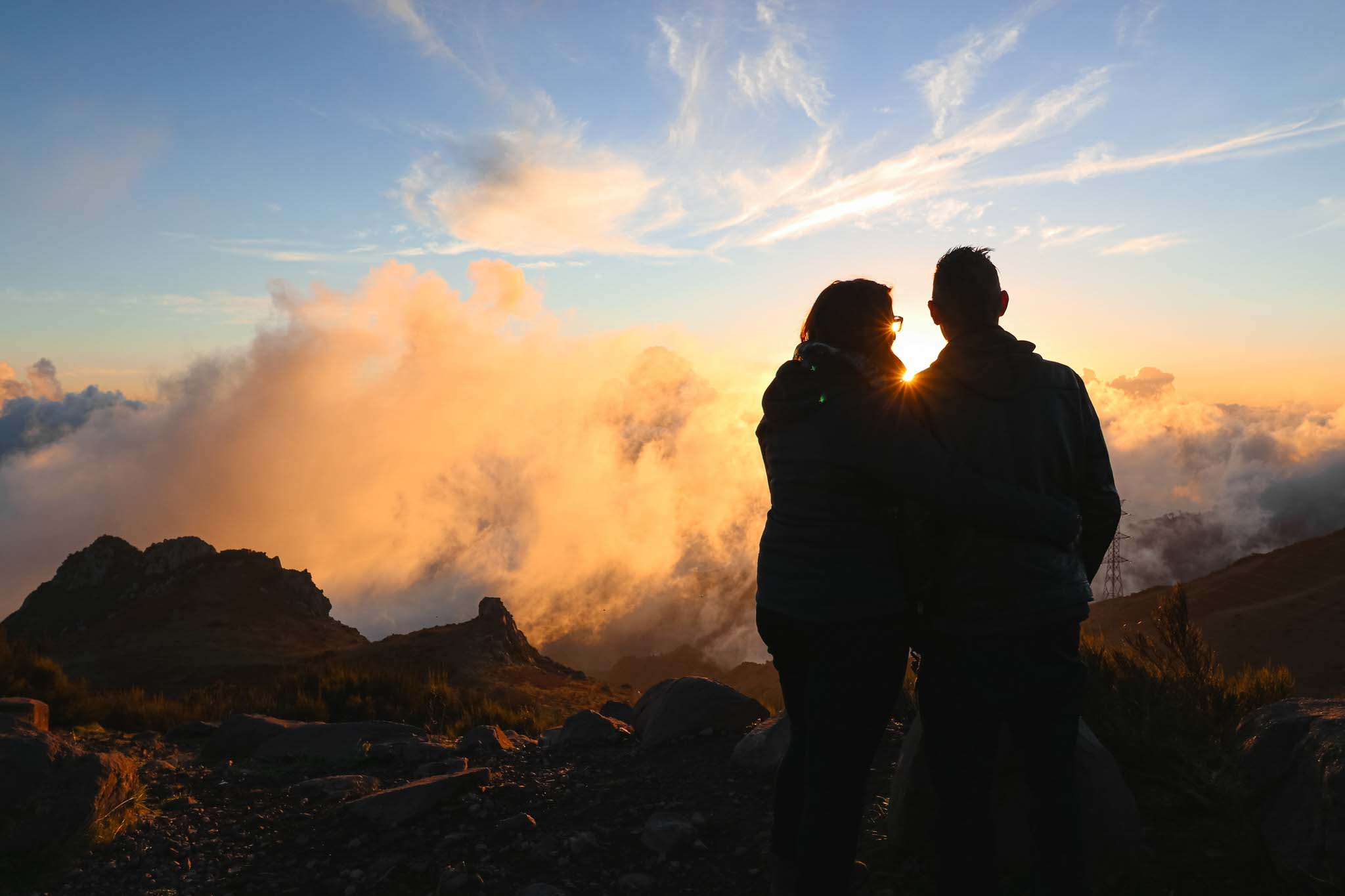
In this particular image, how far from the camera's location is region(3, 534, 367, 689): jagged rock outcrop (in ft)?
73.1

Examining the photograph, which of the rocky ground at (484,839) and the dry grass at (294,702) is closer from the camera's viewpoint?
the rocky ground at (484,839)

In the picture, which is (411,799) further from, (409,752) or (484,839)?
(409,752)

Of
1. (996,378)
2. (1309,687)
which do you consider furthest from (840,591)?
(1309,687)

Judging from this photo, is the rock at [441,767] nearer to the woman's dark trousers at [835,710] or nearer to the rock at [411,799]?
the rock at [411,799]

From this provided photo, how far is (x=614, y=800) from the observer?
518cm

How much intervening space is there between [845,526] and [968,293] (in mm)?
866

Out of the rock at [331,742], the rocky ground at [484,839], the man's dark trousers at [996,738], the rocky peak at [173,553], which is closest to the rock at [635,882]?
the rocky ground at [484,839]

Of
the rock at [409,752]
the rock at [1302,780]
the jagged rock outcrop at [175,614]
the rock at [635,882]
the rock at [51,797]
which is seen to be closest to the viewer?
the rock at [1302,780]

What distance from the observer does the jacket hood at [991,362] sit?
7.86ft

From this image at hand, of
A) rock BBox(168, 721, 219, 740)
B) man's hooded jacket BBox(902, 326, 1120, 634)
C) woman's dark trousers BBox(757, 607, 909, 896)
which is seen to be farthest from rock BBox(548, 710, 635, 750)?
man's hooded jacket BBox(902, 326, 1120, 634)

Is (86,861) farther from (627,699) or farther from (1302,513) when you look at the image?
(1302,513)

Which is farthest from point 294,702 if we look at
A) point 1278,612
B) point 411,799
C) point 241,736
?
point 1278,612

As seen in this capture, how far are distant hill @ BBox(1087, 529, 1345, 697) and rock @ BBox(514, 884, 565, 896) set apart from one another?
59.6ft

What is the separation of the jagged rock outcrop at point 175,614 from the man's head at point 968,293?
22.9m
